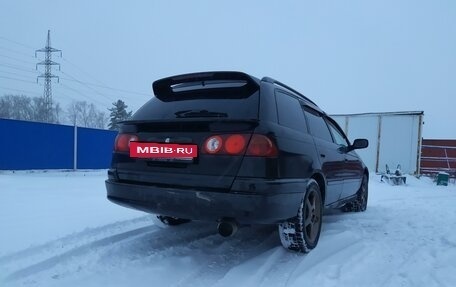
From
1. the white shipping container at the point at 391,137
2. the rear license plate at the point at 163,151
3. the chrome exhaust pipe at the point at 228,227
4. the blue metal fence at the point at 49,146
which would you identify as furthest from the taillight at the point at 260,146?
the white shipping container at the point at 391,137

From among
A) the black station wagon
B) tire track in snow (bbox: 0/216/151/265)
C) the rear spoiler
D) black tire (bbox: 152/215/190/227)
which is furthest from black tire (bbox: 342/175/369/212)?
the rear spoiler

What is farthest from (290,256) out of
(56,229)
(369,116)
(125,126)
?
(369,116)

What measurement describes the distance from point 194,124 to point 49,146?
30.9ft

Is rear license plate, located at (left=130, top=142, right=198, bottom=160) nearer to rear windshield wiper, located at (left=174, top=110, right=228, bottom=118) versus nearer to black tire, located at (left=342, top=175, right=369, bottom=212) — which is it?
rear windshield wiper, located at (left=174, top=110, right=228, bottom=118)

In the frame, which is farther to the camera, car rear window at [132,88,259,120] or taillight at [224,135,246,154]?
car rear window at [132,88,259,120]

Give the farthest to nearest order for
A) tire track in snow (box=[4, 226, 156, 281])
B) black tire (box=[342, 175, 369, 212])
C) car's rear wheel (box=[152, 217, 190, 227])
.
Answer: black tire (box=[342, 175, 369, 212]) < car's rear wheel (box=[152, 217, 190, 227]) < tire track in snow (box=[4, 226, 156, 281])

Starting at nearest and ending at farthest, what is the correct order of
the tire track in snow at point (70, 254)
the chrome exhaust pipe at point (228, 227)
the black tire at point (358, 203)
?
the tire track in snow at point (70, 254) → the chrome exhaust pipe at point (228, 227) → the black tire at point (358, 203)

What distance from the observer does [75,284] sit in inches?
101

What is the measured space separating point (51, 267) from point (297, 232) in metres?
2.01

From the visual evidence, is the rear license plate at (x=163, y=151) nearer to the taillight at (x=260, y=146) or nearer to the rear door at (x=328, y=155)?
the taillight at (x=260, y=146)

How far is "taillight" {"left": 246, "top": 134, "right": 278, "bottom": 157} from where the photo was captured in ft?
8.97

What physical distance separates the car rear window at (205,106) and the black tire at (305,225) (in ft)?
3.13

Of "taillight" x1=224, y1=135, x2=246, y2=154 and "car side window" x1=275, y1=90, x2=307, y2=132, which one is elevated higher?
"car side window" x1=275, y1=90, x2=307, y2=132

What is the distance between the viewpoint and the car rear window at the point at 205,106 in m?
2.94
